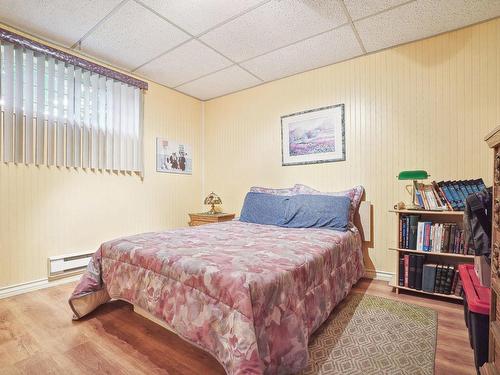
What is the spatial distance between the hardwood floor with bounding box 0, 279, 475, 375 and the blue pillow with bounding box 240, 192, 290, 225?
1.49 metres

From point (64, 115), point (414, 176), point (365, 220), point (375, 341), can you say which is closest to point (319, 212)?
point (365, 220)

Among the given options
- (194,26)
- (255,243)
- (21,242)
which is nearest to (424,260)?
(255,243)

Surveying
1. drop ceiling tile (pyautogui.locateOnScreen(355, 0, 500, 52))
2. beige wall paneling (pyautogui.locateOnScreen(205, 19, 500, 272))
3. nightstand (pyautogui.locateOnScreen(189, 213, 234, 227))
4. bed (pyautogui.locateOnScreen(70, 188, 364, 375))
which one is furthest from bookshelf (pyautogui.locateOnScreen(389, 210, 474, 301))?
nightstand (pyautogui.locateOnScreen(189, 213, 234, 227))

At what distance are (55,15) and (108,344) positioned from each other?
266 cm

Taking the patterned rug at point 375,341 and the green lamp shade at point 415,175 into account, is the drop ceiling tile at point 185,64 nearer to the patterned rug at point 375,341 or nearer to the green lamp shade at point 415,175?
the green lamp shade at point 415,175

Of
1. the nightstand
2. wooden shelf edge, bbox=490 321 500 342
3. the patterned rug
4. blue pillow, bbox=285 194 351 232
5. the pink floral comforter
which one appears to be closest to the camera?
wooden shelf edge, bbox=490 321 500 342

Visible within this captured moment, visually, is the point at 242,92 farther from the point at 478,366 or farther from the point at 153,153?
the point at 478,366

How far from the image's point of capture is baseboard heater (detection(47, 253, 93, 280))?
2.58 m

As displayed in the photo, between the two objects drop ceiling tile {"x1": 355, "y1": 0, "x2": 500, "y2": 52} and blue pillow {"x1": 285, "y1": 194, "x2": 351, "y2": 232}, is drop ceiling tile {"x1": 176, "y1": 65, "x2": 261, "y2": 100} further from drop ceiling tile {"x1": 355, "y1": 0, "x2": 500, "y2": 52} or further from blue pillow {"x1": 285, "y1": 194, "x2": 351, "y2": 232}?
blue pillow {"x1": 285, "y1": 194, "x2": 351, "y2": 232}

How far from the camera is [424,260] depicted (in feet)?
7.50

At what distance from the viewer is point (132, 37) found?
255cm

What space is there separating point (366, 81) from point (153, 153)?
283cm

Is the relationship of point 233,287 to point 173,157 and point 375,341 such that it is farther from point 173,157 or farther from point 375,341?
point 173,157

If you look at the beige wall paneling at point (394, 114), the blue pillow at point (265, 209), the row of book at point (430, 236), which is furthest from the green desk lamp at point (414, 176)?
the blue pillow at point (265, 209)
